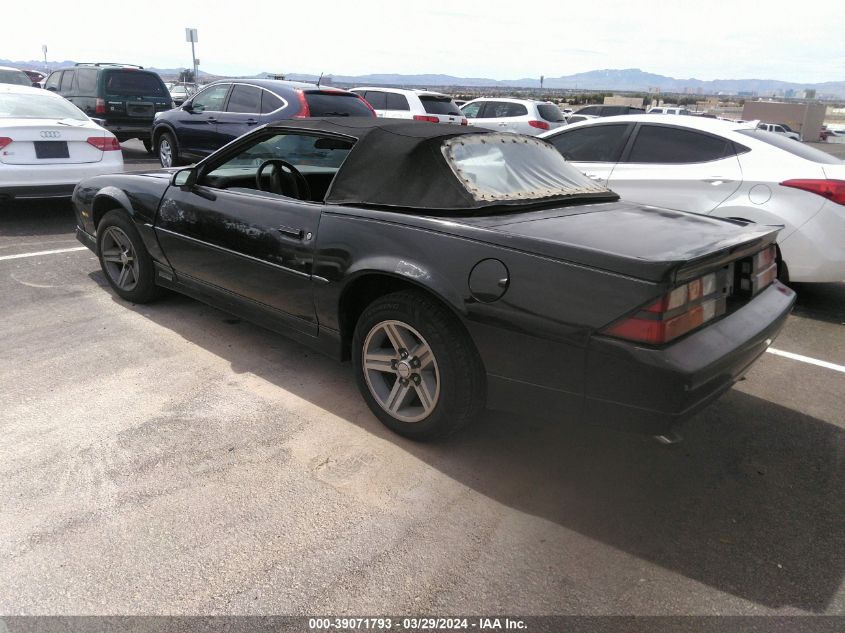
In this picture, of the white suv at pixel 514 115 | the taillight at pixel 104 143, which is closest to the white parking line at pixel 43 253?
the taillight at pixel 104 143

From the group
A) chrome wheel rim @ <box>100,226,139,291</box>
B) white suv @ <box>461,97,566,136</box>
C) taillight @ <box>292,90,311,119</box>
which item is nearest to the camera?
chrome wheel rim @ <box>100,226,139,291</box>

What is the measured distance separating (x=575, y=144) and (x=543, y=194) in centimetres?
352

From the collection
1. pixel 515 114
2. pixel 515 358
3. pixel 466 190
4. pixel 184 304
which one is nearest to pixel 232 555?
pixel 515 358

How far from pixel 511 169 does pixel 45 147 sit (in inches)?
238

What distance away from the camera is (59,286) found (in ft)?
17.9

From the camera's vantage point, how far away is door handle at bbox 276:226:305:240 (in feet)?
11.6

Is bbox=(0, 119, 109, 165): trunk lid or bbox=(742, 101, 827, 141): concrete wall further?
bbox=(742, 101, 827, 141): concrete wall

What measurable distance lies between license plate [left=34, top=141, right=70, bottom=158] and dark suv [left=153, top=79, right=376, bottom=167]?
2956 millimetres

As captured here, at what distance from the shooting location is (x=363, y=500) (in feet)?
9.21

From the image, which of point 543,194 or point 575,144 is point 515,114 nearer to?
point 575,144

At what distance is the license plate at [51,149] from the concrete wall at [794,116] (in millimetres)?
44709

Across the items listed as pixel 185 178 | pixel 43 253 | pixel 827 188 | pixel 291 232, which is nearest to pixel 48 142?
pixel 43 253

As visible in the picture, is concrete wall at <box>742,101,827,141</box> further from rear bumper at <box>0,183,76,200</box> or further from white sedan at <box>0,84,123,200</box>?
rear bumper at <box>0,183,76,200</box>

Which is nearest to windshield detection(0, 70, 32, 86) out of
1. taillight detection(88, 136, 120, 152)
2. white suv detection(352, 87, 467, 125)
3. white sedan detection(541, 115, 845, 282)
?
white suv detection(352, 87, 467, 125)
